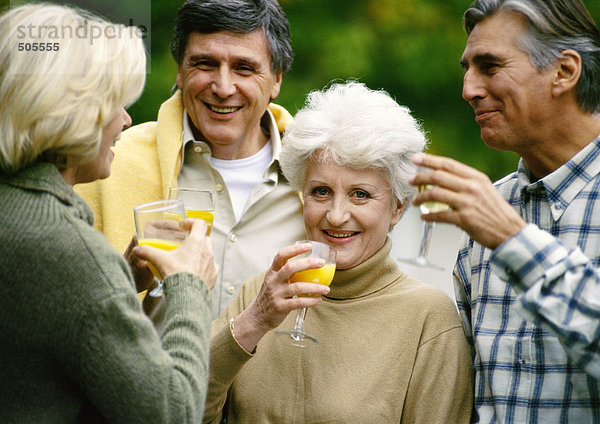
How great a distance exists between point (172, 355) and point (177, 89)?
2530 millimetres

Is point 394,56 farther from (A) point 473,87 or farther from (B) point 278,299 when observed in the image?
(B) point 278,299

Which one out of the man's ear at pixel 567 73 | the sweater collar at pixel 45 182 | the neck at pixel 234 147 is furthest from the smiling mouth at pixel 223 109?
the sweater collar at pixel 45 182

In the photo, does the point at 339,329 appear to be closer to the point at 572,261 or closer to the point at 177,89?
the point at 572,261

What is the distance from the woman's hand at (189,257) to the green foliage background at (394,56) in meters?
3.13

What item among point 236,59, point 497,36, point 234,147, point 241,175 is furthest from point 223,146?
point 497,36

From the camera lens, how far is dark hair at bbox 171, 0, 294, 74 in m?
3.87

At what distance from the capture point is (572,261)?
7.42 feet

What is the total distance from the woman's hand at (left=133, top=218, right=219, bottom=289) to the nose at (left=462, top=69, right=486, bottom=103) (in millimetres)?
1204

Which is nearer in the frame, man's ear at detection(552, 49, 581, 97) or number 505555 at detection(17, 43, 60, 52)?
number 505555 at detection(17, 43, 60, 52)

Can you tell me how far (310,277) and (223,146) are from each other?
4.40 ft

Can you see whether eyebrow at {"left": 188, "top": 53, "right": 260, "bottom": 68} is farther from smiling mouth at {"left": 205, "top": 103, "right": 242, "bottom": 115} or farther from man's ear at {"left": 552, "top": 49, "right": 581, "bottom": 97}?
man's ear at {"left": 552, "top": 49, "right": 581, "bottom": 97}

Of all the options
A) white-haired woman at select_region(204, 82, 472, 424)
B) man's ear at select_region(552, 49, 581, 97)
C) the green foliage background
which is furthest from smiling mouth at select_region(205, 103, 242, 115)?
man's ear at select_region(552, 49, 581, 97)

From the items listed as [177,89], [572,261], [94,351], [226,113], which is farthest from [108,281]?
[177,89]

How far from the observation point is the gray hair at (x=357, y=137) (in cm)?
317
